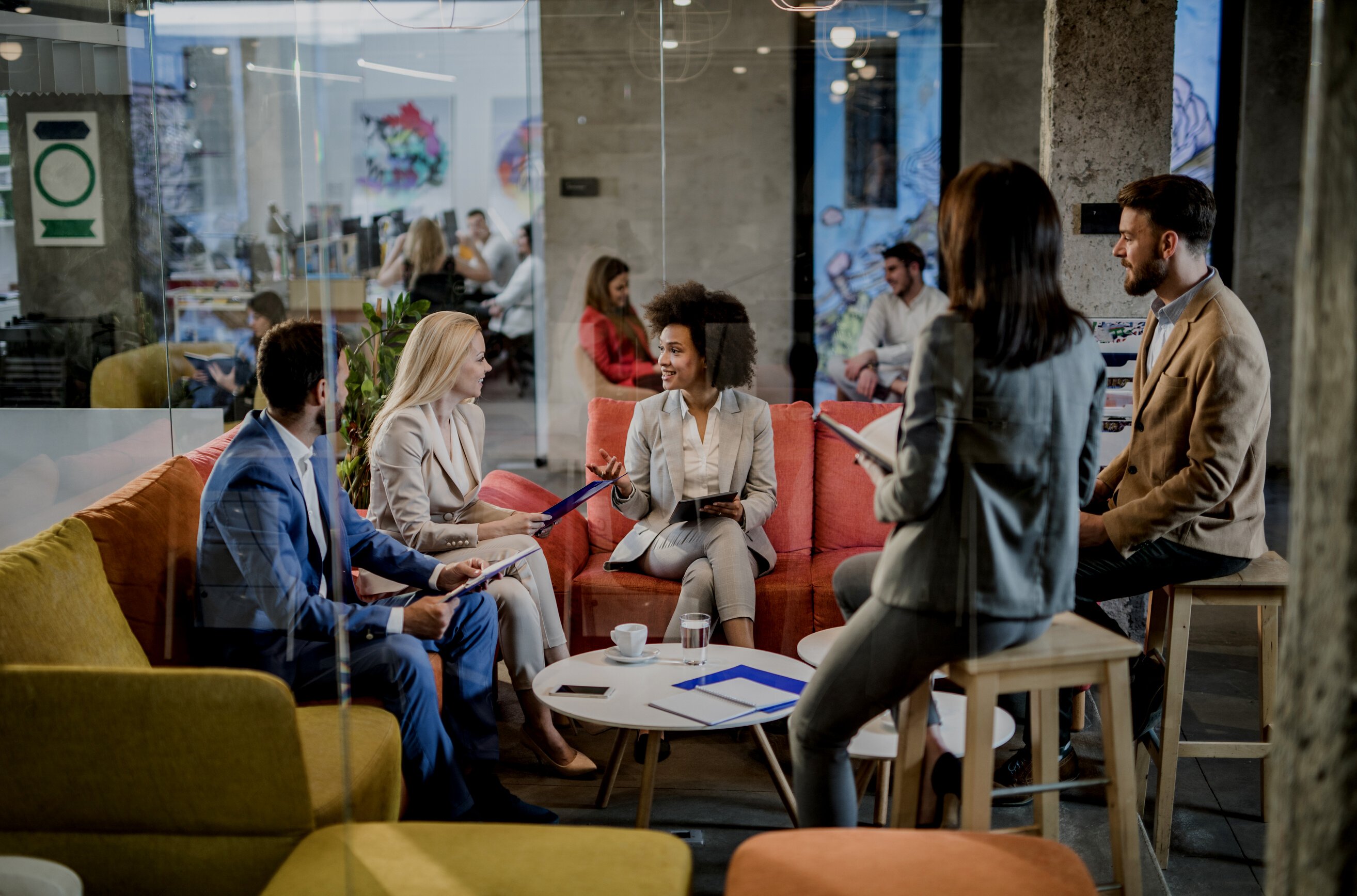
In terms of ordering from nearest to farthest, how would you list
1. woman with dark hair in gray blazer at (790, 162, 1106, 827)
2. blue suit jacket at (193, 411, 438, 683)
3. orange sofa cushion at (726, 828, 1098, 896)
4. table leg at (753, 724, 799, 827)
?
orange sofa cushion at (726, 828, 1098, 896), woman with dark hair in gray blazer at (790, 162, 1106, 827), table leg at (753, 724, 799, 827), blue suit jacket at (193, 411, 438, 683)

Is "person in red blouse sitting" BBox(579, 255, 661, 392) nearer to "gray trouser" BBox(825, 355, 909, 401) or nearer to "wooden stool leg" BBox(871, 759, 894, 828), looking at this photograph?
"gray trouser" BBox(825, 355, 909, 401)

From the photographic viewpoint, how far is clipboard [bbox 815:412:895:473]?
6.52 feet

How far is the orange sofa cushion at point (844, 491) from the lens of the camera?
2055mm

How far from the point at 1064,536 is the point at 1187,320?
22.2 inches

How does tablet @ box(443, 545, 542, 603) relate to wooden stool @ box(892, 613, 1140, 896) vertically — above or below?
above

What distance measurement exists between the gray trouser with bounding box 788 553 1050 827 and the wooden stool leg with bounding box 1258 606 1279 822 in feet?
3.14

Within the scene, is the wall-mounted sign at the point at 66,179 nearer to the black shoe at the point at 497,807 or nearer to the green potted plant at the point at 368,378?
the green potted plant at the point at 368,378

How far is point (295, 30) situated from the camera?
2.74m

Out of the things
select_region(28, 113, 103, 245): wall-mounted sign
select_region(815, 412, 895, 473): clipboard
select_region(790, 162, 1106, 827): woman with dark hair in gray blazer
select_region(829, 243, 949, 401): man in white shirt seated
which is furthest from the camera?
select_region(28, 113, 103, 245): wall-mounted sign

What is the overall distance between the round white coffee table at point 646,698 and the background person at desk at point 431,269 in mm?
902

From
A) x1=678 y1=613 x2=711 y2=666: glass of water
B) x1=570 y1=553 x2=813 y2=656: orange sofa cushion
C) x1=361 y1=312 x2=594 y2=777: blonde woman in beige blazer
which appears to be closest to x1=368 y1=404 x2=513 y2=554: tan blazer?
x1=361 y1=312 x2=594 y2=777: blonde woman in beige blazer

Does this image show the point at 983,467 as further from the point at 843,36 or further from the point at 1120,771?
the point at 843,36

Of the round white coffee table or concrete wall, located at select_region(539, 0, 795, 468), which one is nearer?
the round white coffee table

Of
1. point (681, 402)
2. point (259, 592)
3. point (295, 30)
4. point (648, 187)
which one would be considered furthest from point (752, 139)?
point (259, 592)
